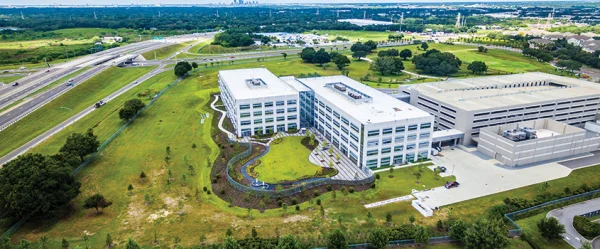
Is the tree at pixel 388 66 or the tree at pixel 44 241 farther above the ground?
the tree at pixel 388 66

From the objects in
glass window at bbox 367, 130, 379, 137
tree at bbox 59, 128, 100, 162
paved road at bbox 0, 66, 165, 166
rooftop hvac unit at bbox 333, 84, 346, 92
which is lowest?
paved road at bbox 0, 66, 165, 166

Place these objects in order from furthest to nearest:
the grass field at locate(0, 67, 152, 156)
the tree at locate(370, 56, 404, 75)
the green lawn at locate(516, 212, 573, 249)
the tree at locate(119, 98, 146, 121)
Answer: the tree at locate(370, 56, 404, 75)
the tree at locate(119, 98, 146, 121)
the grass field at locate(0, 67, 152, 156)
the green lawn at locate(516, 212, 573, 249)

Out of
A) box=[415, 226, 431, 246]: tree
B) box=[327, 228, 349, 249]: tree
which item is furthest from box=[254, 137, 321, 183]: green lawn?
box=[415, 226, 431, 246]: tree

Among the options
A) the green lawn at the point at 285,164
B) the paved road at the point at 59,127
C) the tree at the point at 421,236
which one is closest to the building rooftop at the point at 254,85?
the green lawn at the point at 285,164

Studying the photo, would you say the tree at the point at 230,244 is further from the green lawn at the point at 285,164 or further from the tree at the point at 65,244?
the green lawn at the point at 285,164

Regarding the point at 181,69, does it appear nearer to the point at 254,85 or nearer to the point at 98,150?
the point at 254,85

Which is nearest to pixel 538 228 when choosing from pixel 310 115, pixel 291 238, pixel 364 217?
pixel 364 217

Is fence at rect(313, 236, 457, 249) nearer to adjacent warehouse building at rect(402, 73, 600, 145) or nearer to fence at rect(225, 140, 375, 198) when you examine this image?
fence at rect(225, 140, 375, 198)
